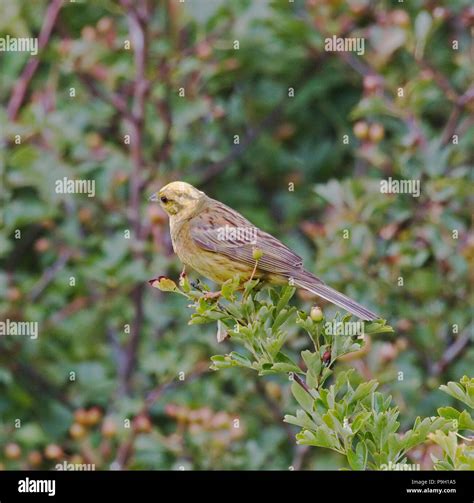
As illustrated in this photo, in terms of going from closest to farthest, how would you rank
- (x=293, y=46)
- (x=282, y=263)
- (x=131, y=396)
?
1. (x=282, y=263)
2. (x=131, y=396)
3. (x=293, y=46)

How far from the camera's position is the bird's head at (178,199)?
3461mm

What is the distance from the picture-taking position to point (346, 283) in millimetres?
4168

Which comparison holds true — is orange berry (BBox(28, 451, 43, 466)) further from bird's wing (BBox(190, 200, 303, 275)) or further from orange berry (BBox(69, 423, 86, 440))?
bird's wing (BBox(190, 200, 303, 275))

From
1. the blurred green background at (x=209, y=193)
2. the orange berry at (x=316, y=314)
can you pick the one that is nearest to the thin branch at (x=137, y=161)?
the blurred green background at (x=209, y=193)

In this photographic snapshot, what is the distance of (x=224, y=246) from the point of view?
3311 millimetres

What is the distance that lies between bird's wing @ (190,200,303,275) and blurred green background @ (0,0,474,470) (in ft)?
2.41

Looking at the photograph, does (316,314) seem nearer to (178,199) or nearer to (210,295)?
(210,295)

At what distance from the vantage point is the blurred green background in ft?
13.7

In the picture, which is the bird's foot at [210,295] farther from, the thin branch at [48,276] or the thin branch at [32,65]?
the thin branch at [32,65]

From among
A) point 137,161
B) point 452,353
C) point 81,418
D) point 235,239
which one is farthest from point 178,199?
point 452,353

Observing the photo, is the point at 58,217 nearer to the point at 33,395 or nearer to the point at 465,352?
the point at 33,395

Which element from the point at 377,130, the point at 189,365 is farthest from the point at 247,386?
the point at 377,130

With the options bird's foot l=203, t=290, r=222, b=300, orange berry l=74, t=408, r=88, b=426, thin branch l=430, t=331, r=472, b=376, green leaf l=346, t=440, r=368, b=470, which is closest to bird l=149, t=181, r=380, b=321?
bird's foot l=203, t=290, r=222, b=300

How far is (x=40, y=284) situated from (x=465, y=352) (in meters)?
1.83
